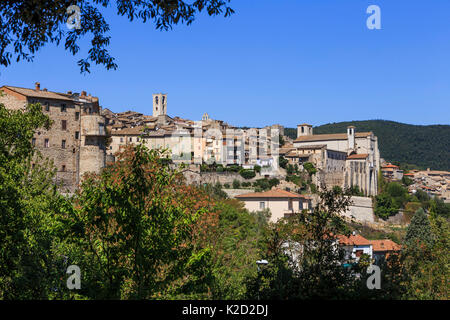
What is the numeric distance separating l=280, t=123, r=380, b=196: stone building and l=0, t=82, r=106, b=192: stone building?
45857mm

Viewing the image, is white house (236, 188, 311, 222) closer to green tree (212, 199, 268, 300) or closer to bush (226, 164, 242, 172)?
bush (226, 164, 242, 172)

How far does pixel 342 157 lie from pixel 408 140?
295ft

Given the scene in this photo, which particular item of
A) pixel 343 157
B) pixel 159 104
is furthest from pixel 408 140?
pixel 159 104

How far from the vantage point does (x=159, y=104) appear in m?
136

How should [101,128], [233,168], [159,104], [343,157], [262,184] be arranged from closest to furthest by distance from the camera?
[101,128]
[262,184]
[233,168]
[343,157]
[159,104]

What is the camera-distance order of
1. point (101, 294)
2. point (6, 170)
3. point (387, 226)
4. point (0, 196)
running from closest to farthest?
point (101, 294), point (0, 196), point (6, 170), point (387, 226)

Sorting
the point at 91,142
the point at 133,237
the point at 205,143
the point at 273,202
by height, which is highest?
the point at 205,143

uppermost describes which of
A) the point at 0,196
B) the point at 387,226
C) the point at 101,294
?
the point at 0,196

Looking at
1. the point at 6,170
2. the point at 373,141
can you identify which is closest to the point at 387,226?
the point at 373,141

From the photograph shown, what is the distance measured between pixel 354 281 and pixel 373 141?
345 ft

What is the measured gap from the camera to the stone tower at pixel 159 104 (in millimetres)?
135625

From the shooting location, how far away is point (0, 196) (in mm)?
11352

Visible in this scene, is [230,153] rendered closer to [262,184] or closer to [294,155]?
[294,155]
